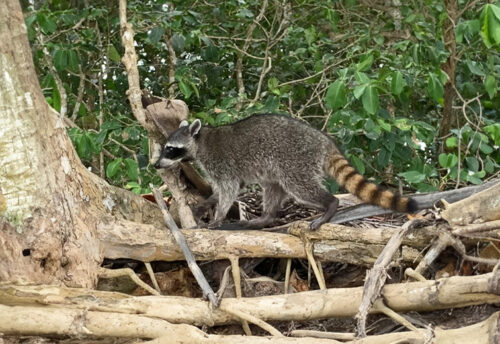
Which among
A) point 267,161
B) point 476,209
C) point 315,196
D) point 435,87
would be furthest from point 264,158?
point 476,209

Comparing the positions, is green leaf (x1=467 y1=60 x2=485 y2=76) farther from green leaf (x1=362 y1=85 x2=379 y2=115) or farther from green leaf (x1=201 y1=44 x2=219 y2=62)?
green leaf (x1=201 y1=44 x2=219 y2=62)

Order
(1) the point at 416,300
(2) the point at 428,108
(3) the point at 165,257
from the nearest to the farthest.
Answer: (1) the point at 416,300 → (3) the point at 165,257 → (2) the point at 428,108

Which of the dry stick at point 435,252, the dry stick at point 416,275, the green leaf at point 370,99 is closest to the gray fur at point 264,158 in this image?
the green leaf at point 370,99

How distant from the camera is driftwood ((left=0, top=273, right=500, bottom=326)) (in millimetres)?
3584

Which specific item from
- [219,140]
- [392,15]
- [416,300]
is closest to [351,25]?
[392,15]

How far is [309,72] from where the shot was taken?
7.09m

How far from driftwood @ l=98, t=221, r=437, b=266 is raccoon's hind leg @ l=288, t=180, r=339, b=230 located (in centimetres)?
35

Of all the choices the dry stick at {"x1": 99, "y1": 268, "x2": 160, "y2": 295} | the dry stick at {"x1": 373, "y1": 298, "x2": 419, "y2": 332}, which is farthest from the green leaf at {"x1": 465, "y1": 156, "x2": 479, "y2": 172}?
the dry stick at {"x1": 99, "y1": 268, "x2": 160, "y2": 295}

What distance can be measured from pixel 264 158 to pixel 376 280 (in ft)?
5.97

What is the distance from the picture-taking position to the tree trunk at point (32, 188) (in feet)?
12.1

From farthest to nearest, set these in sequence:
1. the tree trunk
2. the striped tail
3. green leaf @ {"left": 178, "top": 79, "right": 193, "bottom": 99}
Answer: green leaf @ {"left": 178, "top": 79, "right": 193, "bottom": 99}, the striped tail, the tree trunk

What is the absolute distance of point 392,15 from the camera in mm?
6883

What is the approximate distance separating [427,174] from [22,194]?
2.73 meters

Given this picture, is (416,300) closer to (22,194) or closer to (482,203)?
(482,203)
